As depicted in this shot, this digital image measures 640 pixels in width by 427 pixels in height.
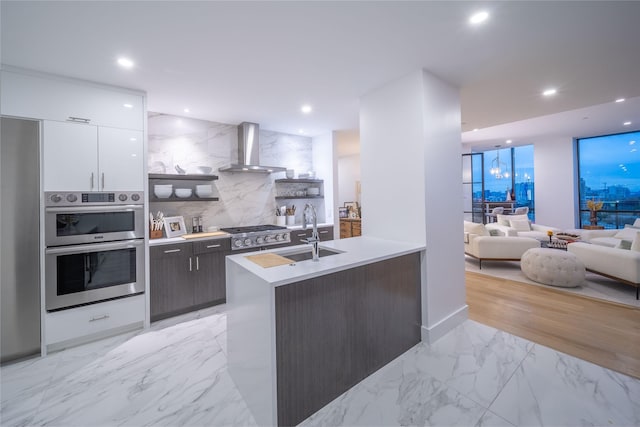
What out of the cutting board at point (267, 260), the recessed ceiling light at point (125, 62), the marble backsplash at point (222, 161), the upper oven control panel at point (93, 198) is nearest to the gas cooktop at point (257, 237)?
the marble backsplash at point (222, 161)

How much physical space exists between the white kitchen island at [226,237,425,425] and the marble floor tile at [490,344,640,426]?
2.63ft

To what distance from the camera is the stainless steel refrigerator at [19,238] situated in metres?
2.15

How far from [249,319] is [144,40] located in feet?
7.03

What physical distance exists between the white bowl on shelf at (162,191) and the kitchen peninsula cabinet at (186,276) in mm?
717

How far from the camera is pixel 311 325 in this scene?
1.59m

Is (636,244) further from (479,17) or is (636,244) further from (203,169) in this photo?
(203,169)

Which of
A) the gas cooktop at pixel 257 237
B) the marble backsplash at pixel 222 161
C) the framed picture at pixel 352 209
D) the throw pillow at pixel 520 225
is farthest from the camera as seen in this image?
the framed picture at pixel 352 209

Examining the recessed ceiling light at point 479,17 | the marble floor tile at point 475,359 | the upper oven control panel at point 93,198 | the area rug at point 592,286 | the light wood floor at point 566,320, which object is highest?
the recessed ceiling light at point 479,17

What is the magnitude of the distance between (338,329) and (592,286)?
428 cm

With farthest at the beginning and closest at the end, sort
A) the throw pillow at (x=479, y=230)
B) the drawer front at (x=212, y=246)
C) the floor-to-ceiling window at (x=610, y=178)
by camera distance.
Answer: the floor-to-ceiling window at (x=610, y=178), the throw pillow at (x=479, y=230), the drawer front at (x=212, y=246)

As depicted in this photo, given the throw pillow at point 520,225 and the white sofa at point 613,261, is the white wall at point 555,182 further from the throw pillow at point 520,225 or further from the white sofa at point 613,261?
the white sofa at point 613,261

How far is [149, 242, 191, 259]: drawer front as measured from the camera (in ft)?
9.20

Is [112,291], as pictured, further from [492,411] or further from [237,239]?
[492,411]

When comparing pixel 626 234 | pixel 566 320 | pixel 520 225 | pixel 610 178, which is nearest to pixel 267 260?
pixel 566 320
